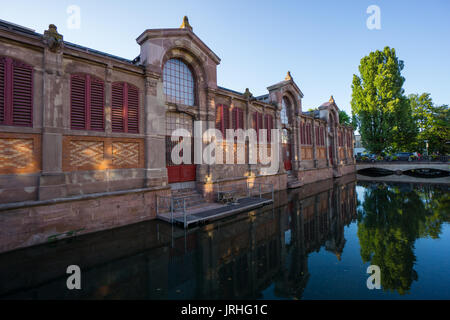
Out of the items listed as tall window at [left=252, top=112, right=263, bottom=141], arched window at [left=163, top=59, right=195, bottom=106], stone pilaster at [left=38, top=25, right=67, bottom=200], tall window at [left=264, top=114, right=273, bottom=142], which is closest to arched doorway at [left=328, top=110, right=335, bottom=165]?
tall window at [left=264, top=114, right=273, bottom=142]

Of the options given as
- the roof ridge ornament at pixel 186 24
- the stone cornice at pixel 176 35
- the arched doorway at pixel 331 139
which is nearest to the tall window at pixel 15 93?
the stone cornice at pixel 176 35

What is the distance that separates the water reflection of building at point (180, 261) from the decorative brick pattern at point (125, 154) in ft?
10.6

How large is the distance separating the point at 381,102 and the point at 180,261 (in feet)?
132

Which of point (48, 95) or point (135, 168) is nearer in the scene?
point (48, 95)

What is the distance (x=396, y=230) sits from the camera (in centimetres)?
912

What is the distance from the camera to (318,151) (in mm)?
28062

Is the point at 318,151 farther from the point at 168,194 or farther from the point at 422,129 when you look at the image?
the point at 422,129

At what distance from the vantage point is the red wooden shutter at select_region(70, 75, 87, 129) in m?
9.00

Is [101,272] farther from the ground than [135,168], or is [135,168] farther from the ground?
[135,168]

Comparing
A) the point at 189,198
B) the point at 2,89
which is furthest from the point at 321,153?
the point at 2,89

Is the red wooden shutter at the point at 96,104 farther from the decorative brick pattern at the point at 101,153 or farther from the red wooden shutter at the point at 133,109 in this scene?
the red wooden shutter at the point at 133,109

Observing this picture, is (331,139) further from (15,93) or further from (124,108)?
(15,93)

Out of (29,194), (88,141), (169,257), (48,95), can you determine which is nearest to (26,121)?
(48,95)
